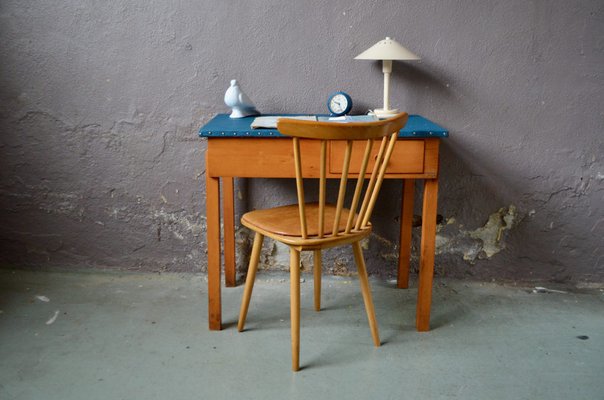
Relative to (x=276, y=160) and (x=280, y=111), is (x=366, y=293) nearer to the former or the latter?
(x=276, y=160)

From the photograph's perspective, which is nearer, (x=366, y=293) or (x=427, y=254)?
(x=366, y=293)

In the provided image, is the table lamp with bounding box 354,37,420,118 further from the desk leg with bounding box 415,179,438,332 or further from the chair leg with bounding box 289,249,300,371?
the chair leg with bounding box 289,249,300,371

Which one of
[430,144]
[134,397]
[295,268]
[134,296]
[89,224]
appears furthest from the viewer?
[89,224]

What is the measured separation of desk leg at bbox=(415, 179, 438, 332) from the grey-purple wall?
52cm

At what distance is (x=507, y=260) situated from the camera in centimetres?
282

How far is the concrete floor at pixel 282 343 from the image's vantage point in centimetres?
195

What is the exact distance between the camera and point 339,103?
2557 mm

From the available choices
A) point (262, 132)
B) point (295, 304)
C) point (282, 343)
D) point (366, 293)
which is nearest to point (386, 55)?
point (262, 132)

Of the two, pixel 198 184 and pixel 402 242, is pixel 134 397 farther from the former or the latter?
pixel 402 242

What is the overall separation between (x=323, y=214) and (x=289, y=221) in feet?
0.79

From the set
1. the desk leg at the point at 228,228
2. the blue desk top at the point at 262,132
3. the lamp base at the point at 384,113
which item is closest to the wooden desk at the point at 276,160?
the blue desk top at the point at 262,132

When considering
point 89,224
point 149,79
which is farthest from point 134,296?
point 149,79

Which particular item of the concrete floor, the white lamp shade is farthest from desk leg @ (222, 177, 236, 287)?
the white lamp shade

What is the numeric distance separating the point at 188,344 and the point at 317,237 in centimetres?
69
